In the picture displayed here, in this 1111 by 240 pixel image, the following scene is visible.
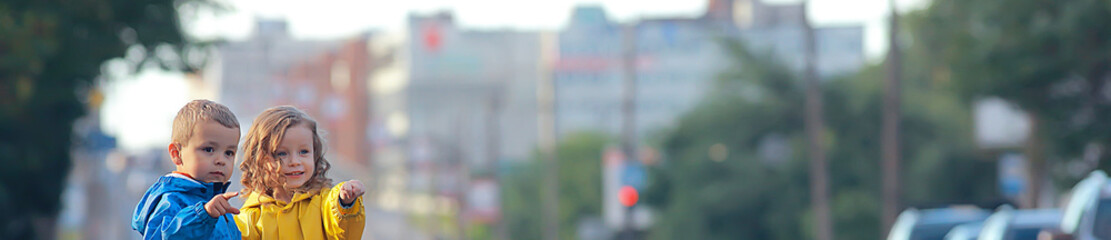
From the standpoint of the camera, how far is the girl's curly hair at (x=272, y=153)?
13.6ft

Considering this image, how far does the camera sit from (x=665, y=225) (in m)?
54.5

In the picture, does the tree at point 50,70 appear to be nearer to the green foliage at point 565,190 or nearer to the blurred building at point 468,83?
the green foliage at point 565,190

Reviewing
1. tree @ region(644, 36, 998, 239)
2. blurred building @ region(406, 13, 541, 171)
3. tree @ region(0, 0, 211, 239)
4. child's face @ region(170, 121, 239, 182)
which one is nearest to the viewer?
child's face @ region(170, 121, 239, 182)

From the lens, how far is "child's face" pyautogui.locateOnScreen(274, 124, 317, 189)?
4121 millimetres

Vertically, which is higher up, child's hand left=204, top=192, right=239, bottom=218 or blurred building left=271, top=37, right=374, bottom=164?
child's hand left=204, top=192, right=239, bottom=218

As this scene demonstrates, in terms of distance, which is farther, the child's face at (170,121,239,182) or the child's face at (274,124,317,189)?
the child's face at (274,124,317,189)

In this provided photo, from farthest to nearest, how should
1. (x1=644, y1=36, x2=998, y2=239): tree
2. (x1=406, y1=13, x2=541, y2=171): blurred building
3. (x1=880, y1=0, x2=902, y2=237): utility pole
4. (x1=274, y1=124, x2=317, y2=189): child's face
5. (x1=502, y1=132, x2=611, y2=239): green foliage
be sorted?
(x1=406, y1=13, x2=541, y2=171): blurred building
(x1=502, y1=132, x2=611, y2=239): green foliage
(x1=644, y1=36, x2=998, y2=239): tree
(x1=880, y1=0, x2=902, y2=237): utility pole
(x1=274, y1=124, x2=317, y2=189): child's face

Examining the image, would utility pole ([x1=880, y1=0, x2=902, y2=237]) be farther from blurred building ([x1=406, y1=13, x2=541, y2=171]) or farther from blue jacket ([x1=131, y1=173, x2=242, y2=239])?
blurred building ([x1=406, y1=13, x2=541, y2=171])

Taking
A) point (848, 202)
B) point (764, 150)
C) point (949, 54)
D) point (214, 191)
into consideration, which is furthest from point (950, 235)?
point (764, 150)

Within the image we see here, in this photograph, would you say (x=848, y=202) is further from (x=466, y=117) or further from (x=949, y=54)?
(x=466, y=117)

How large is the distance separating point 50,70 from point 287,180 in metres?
14.9

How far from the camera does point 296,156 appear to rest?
13.6 ft

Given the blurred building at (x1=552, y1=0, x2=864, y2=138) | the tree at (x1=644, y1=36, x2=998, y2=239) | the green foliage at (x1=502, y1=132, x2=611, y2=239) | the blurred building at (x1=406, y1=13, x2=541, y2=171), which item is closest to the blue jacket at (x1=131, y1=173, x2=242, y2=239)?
the tree at (x1=644, y1=36, x2=998, y2=239)

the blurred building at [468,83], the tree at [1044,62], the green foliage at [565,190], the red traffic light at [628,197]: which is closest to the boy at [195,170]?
→ the tree at [1044,62]
